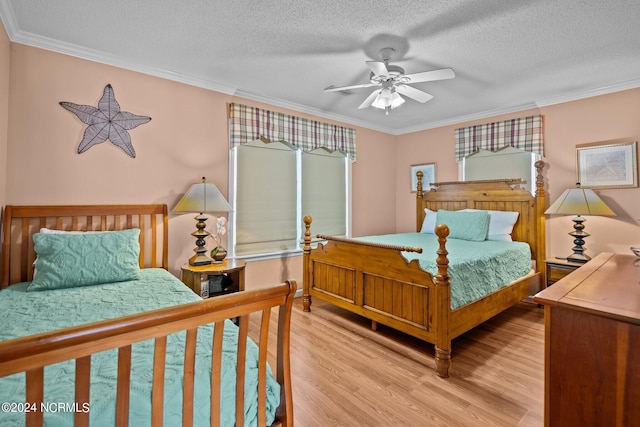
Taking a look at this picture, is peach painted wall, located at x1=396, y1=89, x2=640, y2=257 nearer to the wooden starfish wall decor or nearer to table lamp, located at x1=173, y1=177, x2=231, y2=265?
table lamp, located at x1=173, y1=177, x2=231, y2=265

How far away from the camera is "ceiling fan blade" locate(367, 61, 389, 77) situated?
219cm

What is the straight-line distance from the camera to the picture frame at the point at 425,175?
4.66 meters

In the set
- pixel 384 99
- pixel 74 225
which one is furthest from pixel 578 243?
pixel 74 225

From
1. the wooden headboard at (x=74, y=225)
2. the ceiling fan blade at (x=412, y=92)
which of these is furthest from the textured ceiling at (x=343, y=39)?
the wooden headboard at (x=74, y=225)

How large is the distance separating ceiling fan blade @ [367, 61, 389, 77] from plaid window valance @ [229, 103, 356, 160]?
1.62 metres

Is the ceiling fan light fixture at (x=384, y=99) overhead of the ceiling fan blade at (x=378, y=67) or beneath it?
beneath

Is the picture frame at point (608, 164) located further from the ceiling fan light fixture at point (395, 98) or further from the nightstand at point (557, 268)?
the ceiling fan light fixture at point (395, 98)

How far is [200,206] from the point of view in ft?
9.13

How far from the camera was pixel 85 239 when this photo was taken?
2.17 m

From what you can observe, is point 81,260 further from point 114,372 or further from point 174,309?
point 174,309

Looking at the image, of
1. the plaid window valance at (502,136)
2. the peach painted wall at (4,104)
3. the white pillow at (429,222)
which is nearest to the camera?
the peach painted wall at (4,104)

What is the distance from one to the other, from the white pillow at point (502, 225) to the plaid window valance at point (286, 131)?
Answer: 199 cm

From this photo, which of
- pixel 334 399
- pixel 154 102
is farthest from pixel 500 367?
pixel 154 102

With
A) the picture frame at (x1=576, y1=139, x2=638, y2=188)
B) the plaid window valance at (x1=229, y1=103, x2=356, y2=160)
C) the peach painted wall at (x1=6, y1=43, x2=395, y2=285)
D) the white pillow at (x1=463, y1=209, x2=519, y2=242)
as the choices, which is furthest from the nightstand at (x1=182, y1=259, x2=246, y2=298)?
the picture frame at (x1=576, y1=139, x2=638, y2=188)
